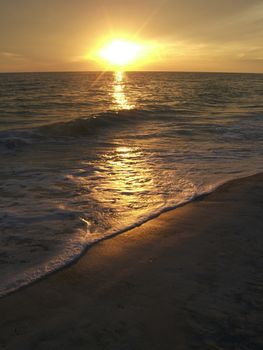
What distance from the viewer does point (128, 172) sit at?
A: 8.41 metres

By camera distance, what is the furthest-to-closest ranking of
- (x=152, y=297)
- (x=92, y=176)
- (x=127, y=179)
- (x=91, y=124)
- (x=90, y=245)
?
(x=91, y=124), (x=92, y=176), (x=127, y=179), (x=90, y=245), (x=152, y=297)

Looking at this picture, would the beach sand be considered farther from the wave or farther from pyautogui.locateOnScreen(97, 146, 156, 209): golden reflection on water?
the wave

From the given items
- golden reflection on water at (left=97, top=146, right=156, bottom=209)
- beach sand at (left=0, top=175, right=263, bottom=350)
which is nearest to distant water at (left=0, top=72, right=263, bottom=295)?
golden reflection on water at (left=97, top=146, right=156, bottom=209)

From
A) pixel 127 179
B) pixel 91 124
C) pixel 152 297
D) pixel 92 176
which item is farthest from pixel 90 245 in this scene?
pixel 91 124

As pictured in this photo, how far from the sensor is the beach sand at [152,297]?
2934 mm

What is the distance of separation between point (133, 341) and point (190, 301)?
2.49 ft

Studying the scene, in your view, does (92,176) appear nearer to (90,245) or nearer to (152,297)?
(90,245)

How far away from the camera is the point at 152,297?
3.49 metres

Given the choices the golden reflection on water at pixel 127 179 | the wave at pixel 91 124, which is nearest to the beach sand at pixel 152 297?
the golden reflection on water at pixel 127 179

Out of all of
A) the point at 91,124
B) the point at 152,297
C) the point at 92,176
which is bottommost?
the point at 152,297

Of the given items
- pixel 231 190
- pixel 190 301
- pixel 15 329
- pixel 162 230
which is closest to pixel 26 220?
pixel 162 230

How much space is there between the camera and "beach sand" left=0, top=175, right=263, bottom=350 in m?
2.93

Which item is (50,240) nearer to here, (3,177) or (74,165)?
(3,177)

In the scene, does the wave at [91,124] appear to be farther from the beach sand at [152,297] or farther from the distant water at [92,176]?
the beach sand at [152,297]
